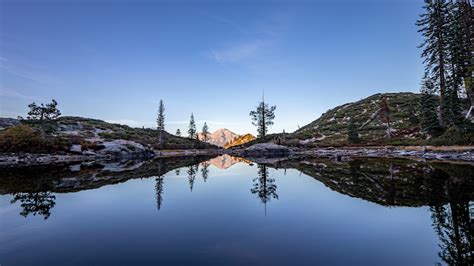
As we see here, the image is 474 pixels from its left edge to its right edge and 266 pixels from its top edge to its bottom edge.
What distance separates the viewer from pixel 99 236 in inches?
276

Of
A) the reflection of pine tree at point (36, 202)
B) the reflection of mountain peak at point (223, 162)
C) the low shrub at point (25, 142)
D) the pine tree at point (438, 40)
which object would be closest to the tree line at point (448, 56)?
the pine tree at point (438, 40)

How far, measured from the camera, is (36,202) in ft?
37.3

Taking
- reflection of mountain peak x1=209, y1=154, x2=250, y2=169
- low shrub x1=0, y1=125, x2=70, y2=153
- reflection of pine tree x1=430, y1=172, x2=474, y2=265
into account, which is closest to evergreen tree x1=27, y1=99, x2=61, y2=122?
low shrub x1=0, y1=125, x2=70, y2=153

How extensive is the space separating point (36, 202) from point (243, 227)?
9.99 m

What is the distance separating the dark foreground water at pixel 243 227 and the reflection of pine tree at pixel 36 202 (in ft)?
0.14

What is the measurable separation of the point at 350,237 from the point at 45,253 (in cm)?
759

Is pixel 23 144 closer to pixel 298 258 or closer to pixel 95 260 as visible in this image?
pixel 95 260

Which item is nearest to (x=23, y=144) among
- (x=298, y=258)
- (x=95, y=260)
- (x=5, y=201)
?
(x=5, y=201)

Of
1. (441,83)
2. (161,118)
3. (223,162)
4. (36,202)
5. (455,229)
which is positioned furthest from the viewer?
(161,118)

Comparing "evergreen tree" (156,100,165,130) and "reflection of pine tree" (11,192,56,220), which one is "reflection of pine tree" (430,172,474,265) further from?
"evergreen tree" (156,100,165,130)

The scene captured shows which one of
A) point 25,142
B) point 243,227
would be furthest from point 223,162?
point 243,227

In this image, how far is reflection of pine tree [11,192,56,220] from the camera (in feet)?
31.8

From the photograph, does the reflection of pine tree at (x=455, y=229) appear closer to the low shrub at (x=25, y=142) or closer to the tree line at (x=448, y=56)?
the tree line at (x=448, y=56)

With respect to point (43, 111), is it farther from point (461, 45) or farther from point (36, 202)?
point (461, 45)
